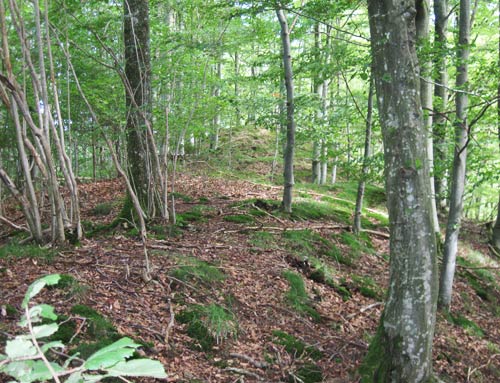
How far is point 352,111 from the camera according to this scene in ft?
25.7

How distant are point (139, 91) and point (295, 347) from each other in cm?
479

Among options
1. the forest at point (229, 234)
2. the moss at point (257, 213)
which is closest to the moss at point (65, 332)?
the forest at point (229, 234)

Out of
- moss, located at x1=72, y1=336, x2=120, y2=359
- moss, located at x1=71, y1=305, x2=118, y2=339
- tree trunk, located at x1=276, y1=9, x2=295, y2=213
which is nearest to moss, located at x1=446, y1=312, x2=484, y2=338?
tree trunk, located at x1=276, y1=9, x2=295, y2=213

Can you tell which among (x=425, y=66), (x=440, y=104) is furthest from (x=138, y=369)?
(x=440, y=104)

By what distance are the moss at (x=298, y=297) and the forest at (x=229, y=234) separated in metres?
0.04

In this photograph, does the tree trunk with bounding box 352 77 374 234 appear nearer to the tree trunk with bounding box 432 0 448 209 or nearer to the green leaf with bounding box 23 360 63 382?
the tree trunk with bounding box 432 0 448 209

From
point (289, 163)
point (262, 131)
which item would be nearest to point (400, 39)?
point (289, 163)

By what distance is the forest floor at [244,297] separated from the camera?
375 cm

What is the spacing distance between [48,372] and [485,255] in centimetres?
1211

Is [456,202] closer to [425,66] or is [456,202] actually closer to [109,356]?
[425,66]

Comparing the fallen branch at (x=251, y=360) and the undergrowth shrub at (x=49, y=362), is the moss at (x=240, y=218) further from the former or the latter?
the undergrowth shrub at (x=49, y=362)

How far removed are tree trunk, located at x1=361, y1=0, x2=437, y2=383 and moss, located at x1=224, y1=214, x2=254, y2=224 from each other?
14.8 feet

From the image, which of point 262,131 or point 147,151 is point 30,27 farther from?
point 262,131

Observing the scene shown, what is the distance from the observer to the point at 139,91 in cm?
656
